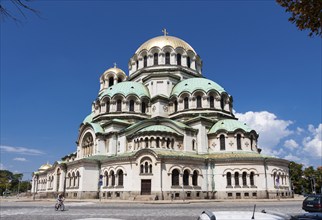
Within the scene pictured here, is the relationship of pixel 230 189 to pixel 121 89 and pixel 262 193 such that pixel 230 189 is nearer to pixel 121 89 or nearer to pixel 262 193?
pixel 262 193

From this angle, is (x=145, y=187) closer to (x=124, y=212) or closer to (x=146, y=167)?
(x=146, y=167)

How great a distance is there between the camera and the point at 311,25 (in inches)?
420

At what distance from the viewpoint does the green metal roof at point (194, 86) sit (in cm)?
4734

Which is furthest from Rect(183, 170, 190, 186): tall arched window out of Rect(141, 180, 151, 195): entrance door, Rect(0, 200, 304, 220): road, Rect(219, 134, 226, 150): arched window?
Rect(0, 200, 304, 220): road

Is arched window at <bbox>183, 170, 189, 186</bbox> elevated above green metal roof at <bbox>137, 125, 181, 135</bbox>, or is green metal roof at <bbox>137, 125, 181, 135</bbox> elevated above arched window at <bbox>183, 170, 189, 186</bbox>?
green metal roof at <bbox>137, 125, 181, 135</bbox>

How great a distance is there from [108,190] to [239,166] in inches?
727

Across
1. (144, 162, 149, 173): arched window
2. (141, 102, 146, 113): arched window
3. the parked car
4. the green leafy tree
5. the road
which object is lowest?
the road

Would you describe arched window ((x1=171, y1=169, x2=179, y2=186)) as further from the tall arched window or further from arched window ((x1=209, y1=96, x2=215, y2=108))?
arched window ((x1=209, y1=96, x2=215, y2=108))

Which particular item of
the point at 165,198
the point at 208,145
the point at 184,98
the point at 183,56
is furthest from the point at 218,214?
the point at 183,56

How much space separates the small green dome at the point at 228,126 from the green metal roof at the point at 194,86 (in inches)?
237

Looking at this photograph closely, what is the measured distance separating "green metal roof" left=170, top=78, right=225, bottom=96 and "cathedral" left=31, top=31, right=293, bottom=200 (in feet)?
0.56

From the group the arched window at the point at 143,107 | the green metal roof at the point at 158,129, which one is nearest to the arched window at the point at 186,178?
the green metal roof at the point at 158,129

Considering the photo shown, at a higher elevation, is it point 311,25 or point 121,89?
point 121,89

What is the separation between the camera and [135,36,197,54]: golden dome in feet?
181
